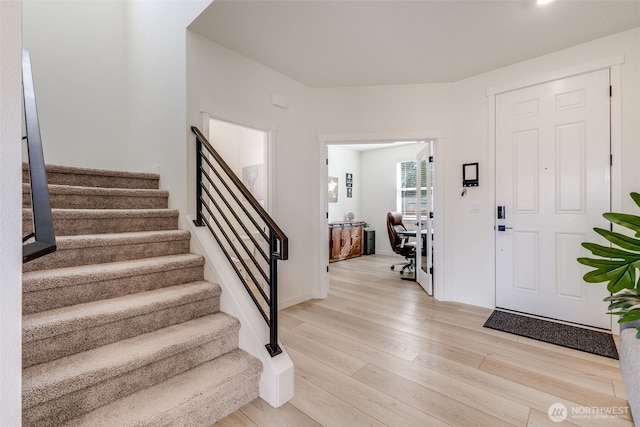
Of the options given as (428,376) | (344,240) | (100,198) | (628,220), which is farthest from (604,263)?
(344,240)

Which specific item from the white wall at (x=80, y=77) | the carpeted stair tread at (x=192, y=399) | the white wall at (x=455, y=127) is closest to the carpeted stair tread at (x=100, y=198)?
the white wall at (x=80, y=77)

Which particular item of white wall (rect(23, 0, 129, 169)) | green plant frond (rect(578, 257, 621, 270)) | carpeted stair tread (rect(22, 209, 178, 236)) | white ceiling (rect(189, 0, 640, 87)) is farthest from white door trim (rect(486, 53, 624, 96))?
white wall (rect(23, 0, 129, 169))

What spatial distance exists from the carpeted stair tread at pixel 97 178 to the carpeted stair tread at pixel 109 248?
0.68 meters

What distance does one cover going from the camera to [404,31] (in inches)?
92.4

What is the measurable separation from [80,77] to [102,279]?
281cm

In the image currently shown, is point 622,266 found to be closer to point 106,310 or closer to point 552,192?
point 552,192

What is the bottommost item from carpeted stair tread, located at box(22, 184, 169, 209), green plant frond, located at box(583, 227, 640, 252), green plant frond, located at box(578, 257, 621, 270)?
green plant frond, located at box(578, 257, 621, 270)

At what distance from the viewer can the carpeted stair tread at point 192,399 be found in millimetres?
1193

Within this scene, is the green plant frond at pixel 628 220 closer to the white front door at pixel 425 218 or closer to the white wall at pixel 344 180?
the white front door at pixel 425 218

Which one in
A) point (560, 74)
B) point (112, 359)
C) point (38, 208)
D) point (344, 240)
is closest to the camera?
point (38, 208)

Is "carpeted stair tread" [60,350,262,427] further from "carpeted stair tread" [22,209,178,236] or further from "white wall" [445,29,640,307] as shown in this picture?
"white wall" [445,29,640,307]

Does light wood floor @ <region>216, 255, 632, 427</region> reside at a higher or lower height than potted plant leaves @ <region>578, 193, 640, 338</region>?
lower

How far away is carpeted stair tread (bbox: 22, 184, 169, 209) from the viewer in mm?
1939

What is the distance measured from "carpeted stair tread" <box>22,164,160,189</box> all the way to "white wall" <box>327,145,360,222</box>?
4157mm
